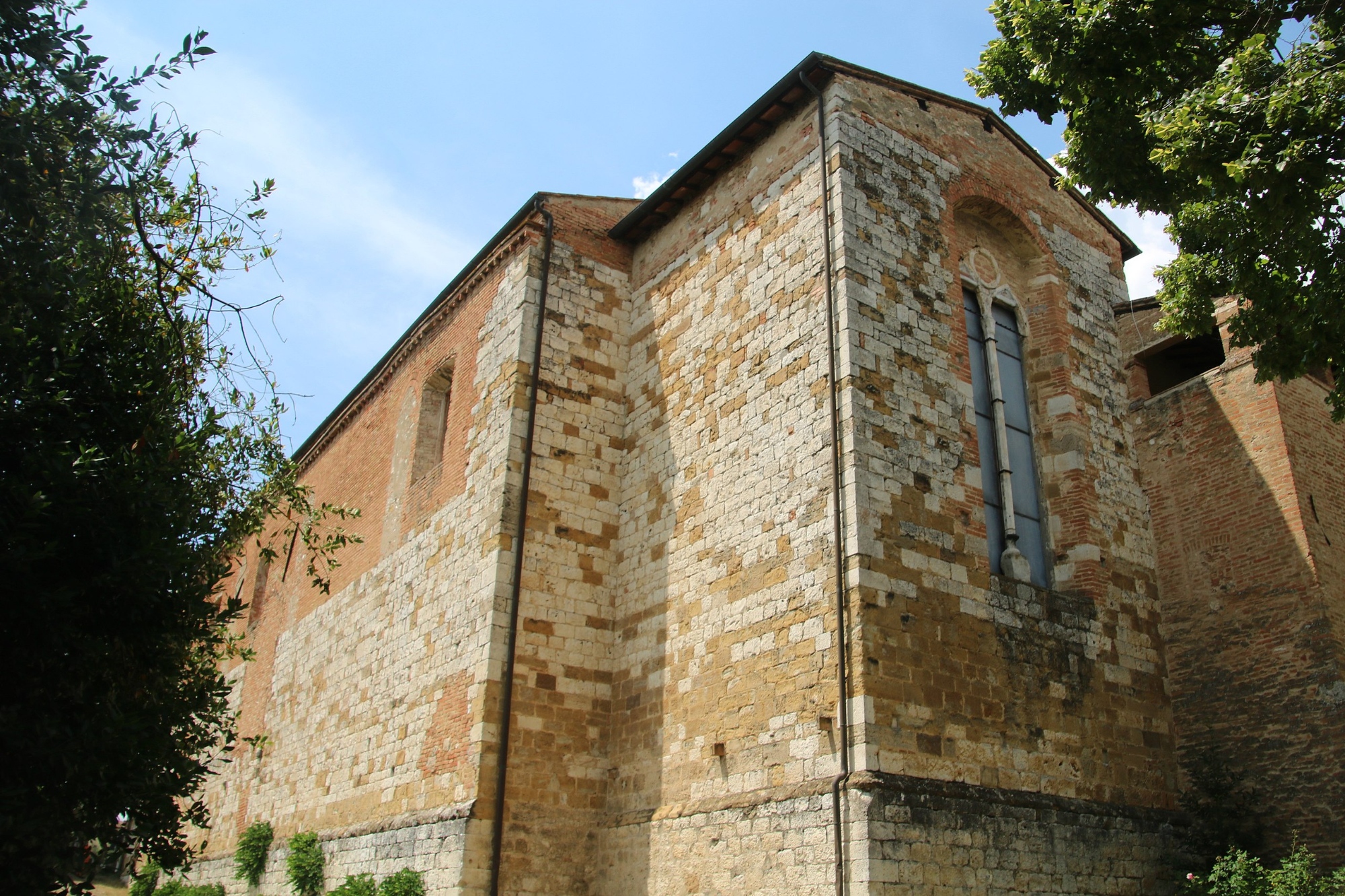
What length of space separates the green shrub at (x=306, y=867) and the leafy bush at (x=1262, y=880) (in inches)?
384

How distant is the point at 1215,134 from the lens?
7238 millimetres

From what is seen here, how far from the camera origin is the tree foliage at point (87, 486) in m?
6.20

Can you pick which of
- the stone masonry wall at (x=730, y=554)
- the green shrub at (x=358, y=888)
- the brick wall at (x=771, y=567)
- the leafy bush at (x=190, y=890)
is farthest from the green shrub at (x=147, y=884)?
the stone masonry wall at (x=730, y=554)

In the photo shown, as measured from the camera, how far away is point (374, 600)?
14.7m

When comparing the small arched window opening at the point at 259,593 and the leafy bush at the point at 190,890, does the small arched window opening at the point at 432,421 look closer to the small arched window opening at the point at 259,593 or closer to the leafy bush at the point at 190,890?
the small arched window opening at the point at 259,593

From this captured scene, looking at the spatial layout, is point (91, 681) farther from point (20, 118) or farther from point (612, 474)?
point (612, 474)

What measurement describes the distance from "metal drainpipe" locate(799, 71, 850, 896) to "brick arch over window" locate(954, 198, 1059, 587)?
5.98ft

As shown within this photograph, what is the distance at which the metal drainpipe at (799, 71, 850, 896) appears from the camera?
324 inches

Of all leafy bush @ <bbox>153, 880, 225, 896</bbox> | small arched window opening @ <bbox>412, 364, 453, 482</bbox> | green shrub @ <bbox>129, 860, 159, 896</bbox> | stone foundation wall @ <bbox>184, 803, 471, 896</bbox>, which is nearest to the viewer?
stone foundation wall @ <bbox>184, 803, 471, 896</bbox>

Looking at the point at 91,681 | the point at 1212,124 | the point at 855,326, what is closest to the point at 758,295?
the point at 855,326

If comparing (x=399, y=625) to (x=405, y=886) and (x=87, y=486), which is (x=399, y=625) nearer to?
(x=405, y=886)

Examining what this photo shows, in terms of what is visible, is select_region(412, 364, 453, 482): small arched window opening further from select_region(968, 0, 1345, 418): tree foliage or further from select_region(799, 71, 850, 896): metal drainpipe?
select_region(968, 0, 1345, 418): tree foliage

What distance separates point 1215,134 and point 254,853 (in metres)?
15.5

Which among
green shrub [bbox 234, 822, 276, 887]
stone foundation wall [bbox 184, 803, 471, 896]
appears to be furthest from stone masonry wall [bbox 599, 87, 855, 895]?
green shrub [bbox 234, 822, 276, 887]
